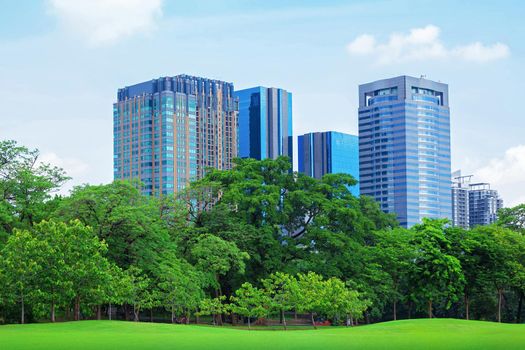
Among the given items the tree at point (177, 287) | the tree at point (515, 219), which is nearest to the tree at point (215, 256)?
the tree at point (177, 287)

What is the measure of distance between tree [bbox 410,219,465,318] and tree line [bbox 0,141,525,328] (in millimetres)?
120

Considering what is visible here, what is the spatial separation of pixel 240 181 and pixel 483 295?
25.1m

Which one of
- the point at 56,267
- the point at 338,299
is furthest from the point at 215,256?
the point at 56,267

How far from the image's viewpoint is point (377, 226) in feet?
276

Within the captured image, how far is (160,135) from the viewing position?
184 m

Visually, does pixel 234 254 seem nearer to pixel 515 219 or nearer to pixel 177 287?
pixel 177 287

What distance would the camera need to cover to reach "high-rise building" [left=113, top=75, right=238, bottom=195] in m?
183

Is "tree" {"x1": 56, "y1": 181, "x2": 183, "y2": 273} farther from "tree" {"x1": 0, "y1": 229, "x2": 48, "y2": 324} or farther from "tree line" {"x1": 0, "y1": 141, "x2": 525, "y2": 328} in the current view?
"tree" {"x1": 0, "y1": 229, "x2": 48, "y2": 324}

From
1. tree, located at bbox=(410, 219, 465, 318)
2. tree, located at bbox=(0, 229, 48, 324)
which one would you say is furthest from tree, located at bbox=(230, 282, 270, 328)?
tree, located at bbox=(0, 229, 48, 324)

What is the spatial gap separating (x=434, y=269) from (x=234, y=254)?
17.2m

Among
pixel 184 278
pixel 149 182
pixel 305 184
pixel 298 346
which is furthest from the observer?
pixel 149 182

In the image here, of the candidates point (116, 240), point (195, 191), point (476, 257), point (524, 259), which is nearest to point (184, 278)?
point (116, 240)

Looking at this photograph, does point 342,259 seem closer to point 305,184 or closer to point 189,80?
point 305,184

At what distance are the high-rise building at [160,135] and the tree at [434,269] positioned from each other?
117320 millimetres
